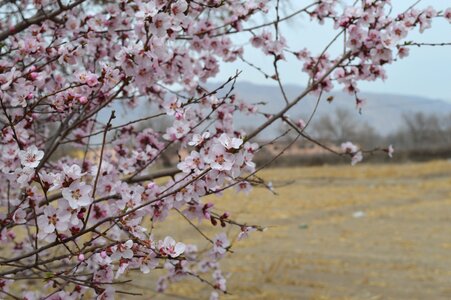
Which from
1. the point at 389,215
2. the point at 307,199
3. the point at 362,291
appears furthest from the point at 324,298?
the point at 307,199

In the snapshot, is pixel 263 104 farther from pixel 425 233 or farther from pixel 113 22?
pixel 425 233

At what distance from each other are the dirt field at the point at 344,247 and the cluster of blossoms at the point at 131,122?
66cm

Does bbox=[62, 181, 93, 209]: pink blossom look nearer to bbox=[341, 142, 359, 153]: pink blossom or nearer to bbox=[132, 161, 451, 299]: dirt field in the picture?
bbox=[132, 161, 451, 299]: dirt field

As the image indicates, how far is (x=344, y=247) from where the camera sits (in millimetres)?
10859

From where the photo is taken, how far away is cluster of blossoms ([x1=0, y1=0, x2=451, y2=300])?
2.28 m

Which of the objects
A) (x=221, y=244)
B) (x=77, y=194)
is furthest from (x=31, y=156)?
(x=221, y=244)

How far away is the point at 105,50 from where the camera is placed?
13.4 ft

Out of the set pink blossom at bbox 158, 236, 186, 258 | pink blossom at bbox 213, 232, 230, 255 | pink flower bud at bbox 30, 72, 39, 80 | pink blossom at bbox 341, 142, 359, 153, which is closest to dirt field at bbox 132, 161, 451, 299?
pink blossom at bbox 213, 232, 230, 255

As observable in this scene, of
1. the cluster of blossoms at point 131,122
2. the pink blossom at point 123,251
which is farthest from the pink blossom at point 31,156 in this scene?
the pink blossom at point 123,251

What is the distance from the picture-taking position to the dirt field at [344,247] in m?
7.91

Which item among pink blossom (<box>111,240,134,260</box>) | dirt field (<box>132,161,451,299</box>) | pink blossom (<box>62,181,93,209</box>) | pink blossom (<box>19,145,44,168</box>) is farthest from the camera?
dirt field (<box>132,161,451,299</box>)

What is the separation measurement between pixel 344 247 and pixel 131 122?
8.60 metres

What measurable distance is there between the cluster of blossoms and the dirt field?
2.17 ft

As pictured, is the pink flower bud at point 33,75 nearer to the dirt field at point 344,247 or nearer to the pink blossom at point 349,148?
the dirt field at point 344,247
